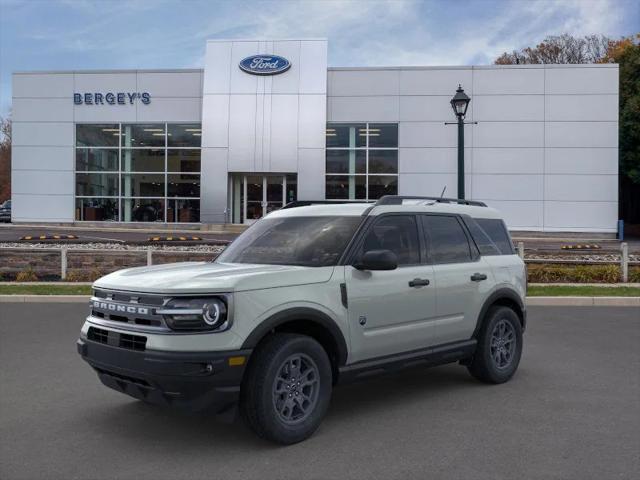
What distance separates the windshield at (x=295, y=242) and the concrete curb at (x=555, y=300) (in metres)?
8.37

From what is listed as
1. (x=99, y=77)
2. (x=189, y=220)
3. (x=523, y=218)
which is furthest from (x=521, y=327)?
(x=99, y=77)

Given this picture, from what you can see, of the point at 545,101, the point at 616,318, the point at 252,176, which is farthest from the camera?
the point at 252,176

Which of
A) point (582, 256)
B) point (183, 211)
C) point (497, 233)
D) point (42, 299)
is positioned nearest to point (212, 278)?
point (497, 233)

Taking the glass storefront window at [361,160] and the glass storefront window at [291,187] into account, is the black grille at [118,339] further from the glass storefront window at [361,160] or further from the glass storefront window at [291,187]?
the glass storefront window at [291,187]

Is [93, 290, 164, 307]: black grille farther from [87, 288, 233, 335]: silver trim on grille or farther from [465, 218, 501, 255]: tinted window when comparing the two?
[465, 218, 501, 255]: tinted window

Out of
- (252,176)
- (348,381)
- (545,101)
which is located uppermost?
(545,101)

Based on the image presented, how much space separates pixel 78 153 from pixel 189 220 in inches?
269

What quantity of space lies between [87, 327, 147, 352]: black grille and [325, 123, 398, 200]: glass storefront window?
27114 millimetres

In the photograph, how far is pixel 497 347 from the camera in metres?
6.61

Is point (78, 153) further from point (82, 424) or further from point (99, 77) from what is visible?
point (82, 424)

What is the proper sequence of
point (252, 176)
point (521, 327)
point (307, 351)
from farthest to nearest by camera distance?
point (252, 176), point (521, 327), point (307, 351)

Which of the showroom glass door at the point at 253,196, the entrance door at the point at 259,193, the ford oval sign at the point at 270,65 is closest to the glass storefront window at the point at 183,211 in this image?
the entrance door at the point at 259,193

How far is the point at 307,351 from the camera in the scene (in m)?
4.74

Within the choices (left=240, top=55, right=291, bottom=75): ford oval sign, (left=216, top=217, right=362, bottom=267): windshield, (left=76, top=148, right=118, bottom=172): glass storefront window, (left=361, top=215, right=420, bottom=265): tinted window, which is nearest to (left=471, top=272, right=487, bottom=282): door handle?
(left=361, top=215, right=420, bottom=265): tinted window
